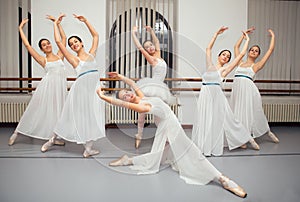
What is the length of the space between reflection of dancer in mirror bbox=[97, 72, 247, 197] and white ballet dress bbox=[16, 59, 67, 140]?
44.2 inches

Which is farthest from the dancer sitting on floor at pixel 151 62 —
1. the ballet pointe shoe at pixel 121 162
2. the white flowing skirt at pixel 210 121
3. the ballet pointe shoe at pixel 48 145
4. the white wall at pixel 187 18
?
the white wall at pixel 187 18

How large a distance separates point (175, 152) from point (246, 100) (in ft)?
4.84

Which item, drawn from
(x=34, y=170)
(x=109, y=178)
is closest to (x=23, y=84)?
(x=34, y=170)

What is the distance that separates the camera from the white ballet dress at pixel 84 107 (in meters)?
2.94

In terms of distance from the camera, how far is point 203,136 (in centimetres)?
310

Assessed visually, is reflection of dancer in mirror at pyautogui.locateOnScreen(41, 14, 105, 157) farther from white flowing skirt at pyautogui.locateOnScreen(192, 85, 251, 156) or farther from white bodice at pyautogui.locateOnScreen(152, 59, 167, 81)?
white flowing skirt at pyautogui.locateOnScreen(192, 85, 251, 156)

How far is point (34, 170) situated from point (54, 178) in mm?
316

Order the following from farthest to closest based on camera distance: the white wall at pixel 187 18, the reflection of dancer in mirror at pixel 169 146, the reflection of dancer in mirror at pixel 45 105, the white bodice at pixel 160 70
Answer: the white wall at pixel 187 18, the reflection of dancer in mirror at pixel 45 105, the white bodice at pixel 160 70, the reflection of dancer in mirror at pixel 169 146

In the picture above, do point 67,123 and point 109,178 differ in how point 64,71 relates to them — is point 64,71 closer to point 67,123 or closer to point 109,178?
point 67,123

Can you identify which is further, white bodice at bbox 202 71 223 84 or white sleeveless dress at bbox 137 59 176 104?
white bodice at bbox 202 71 223 84

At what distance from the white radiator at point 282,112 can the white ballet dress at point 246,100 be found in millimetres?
1506

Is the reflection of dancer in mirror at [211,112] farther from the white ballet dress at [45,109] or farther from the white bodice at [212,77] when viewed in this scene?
the white ballet dress at [45,109]

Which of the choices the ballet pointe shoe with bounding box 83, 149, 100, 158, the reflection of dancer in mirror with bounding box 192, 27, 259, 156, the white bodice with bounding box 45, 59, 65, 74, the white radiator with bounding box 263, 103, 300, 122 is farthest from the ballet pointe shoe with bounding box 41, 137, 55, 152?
the white radiator with bounding box 263, 103, 300, 122

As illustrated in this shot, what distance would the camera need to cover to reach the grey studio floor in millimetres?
2045
